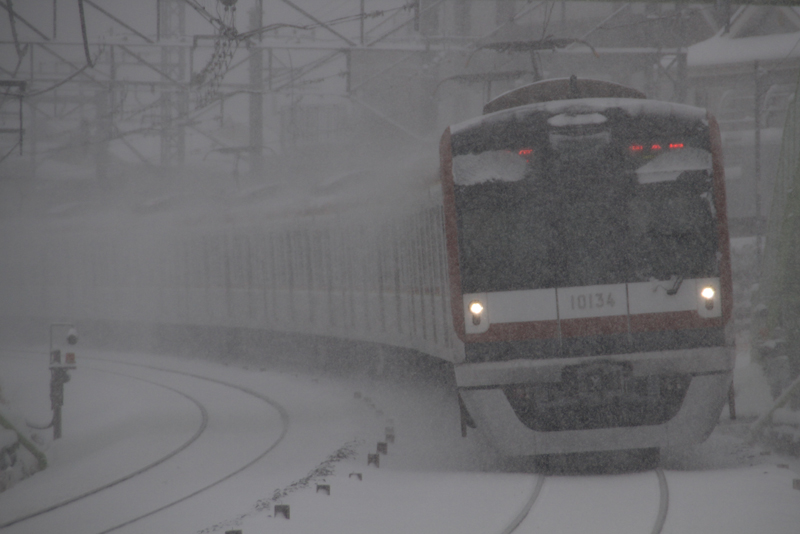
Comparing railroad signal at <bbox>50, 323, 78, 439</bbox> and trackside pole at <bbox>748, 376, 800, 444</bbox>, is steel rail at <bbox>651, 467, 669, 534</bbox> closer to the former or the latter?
trackside pole at <bbox>748, 376, 800, 444</bbox>

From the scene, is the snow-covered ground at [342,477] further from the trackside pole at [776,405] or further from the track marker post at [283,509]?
the trackside pole at [776,405]

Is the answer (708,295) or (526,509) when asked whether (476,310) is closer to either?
(526,509)

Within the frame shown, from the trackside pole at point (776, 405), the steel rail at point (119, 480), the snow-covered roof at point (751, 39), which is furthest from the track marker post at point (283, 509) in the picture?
the snow-covered roof at point (751, 39)

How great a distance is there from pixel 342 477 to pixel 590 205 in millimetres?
2950

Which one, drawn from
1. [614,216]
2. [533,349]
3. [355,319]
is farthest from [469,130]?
[355,319]

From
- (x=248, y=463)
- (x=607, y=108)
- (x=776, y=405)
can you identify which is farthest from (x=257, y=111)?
(x=776, y=405)

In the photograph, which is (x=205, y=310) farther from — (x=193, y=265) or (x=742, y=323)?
(x=742, y=323)

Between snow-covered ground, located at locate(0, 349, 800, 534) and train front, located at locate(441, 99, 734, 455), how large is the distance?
0.53 metres

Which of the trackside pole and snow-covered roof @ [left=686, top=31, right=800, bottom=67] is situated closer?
the trackside pole

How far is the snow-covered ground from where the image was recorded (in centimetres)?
639

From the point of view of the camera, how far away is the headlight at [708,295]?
7.43m

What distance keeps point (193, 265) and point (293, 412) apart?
9.81m

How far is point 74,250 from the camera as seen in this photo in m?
26.5

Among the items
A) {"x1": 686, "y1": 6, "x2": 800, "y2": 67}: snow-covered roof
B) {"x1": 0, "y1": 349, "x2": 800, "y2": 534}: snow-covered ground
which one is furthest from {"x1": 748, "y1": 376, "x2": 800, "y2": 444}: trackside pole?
{"x1": 686, "y1": 6, "x2": 800, "y2": 67}: snow-covered roof
